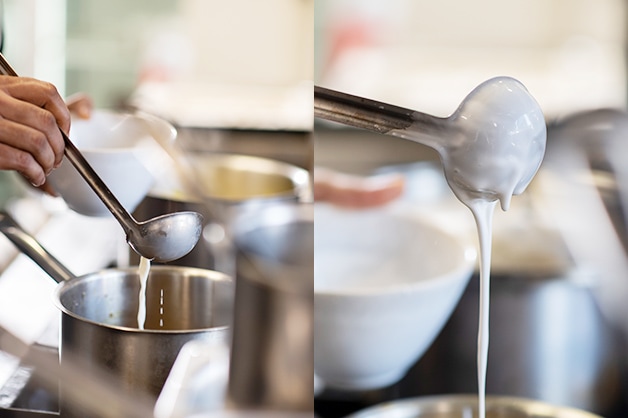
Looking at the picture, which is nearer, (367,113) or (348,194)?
(367,113)

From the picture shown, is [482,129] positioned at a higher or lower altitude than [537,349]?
higher

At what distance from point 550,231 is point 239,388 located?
613 mm

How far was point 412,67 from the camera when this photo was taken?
75.0 inches

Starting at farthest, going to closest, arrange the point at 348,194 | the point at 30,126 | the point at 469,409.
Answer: the point at 348,194 < the point at 469,409 < the point at 30,126

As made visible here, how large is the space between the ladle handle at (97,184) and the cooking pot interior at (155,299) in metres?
0.02

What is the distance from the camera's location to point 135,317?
241 mm

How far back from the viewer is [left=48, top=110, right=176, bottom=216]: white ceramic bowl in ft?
0.79

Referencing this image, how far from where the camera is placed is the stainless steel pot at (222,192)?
0.81 feet

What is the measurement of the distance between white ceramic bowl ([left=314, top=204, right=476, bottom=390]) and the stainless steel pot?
0.26 feet

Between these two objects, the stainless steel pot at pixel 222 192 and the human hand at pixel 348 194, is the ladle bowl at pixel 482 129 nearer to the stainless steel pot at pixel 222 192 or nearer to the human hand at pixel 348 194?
the stainless steel pot at pixel 222 192

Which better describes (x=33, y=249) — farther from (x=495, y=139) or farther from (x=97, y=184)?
(x=495, y=139)

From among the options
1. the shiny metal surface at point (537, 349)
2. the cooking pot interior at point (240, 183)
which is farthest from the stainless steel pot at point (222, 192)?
the shiny metal surface at point (537, 349)

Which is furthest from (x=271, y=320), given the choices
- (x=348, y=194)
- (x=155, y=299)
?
(x=348, y=194)

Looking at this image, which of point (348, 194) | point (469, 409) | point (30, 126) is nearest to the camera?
point (30, 126)
